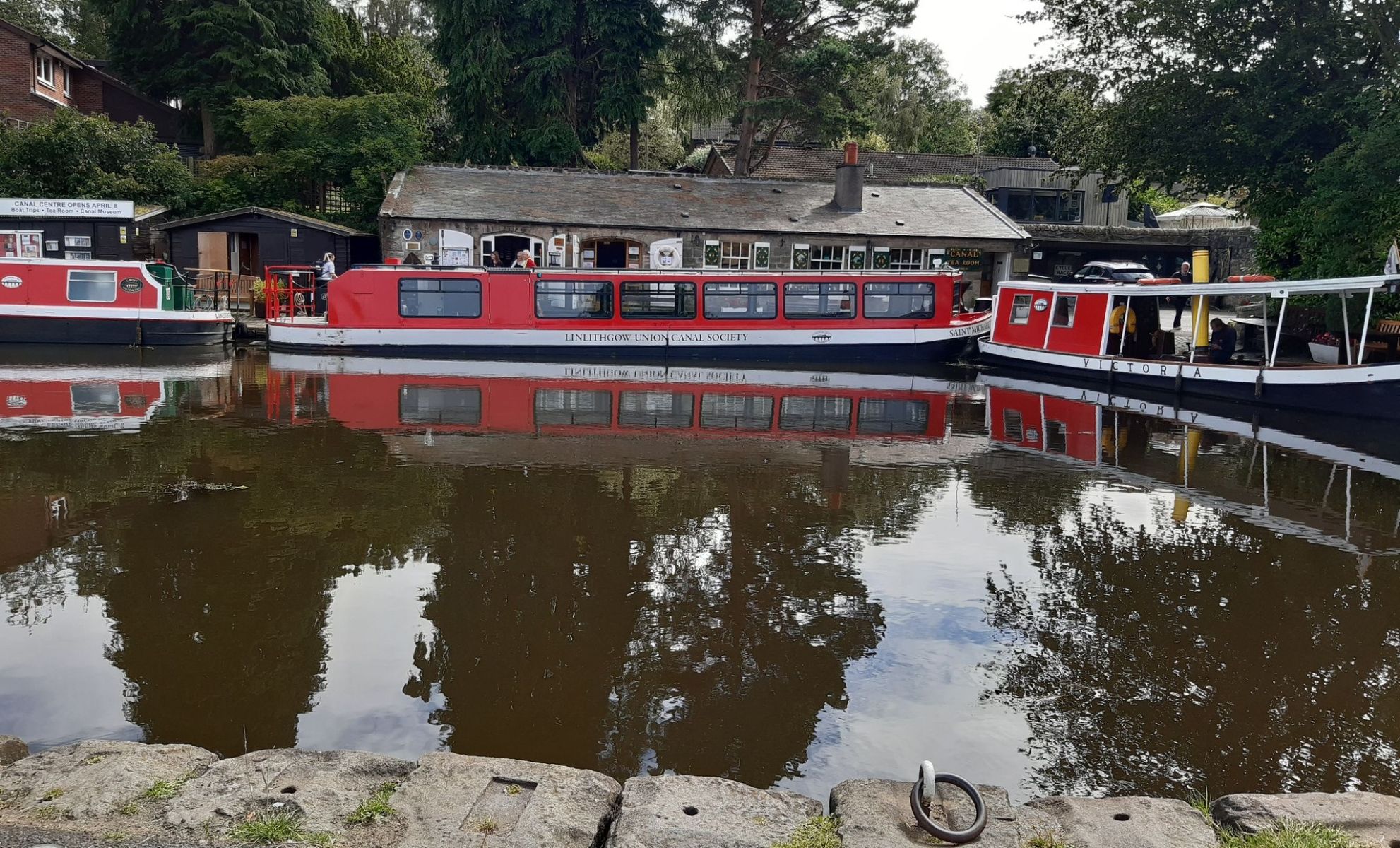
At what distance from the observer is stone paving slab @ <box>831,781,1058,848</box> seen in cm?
371

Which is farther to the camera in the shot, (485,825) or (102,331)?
(102,331)

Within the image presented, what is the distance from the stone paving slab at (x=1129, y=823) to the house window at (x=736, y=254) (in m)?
23.4

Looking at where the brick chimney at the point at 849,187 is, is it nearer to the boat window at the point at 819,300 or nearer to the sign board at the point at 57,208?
the boat window at the point at 819,300

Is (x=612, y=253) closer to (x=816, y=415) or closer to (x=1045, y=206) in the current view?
(x=816, y=415)

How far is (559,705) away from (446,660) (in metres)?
0.88

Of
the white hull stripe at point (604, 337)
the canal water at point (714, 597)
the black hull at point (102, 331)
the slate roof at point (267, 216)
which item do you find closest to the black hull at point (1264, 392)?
the canal water at point (714, 597)

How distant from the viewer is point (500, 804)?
390cm

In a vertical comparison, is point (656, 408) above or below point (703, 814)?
above

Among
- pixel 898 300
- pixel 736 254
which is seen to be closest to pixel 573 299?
pixel 898 300

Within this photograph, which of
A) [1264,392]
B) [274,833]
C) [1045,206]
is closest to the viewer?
[274,833]

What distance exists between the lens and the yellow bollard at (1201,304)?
17688 mm

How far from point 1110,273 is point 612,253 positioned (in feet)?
40.9

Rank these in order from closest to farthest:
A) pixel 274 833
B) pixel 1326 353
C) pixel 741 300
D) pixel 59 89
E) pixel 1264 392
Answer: pixel 274 833, pixel 1264 392, pixel 1326 353, pixel 741 300, pixel 59 89

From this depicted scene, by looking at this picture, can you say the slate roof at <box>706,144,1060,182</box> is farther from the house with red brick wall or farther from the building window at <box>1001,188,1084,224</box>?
the house with red brick wall
